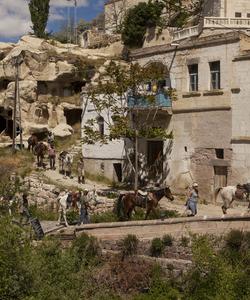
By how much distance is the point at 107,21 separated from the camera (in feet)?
245

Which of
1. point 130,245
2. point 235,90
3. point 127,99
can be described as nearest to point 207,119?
point 235,90

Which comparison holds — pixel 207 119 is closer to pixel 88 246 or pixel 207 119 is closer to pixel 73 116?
pixel 88 246

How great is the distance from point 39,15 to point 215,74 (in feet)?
108

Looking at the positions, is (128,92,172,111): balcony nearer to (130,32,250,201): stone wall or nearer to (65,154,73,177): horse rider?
(130,32,250,201): stone wall

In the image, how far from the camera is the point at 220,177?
1241 inches

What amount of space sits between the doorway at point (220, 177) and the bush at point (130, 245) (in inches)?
294

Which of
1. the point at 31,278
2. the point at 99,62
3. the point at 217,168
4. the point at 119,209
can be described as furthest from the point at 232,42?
the point at 99,62

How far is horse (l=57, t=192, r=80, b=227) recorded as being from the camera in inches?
1107

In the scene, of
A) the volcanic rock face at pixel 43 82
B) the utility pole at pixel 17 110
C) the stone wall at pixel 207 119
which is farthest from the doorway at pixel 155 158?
the volcanic rock face at pixel 43 82

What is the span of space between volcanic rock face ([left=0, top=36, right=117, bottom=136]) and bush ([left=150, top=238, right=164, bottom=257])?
21733 millimetres

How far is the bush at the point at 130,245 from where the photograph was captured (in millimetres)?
25750

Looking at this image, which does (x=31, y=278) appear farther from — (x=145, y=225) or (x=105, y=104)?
(x=105, y=104)

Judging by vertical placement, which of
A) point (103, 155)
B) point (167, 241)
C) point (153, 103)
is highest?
point (153, 103)

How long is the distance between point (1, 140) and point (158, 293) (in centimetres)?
2812
